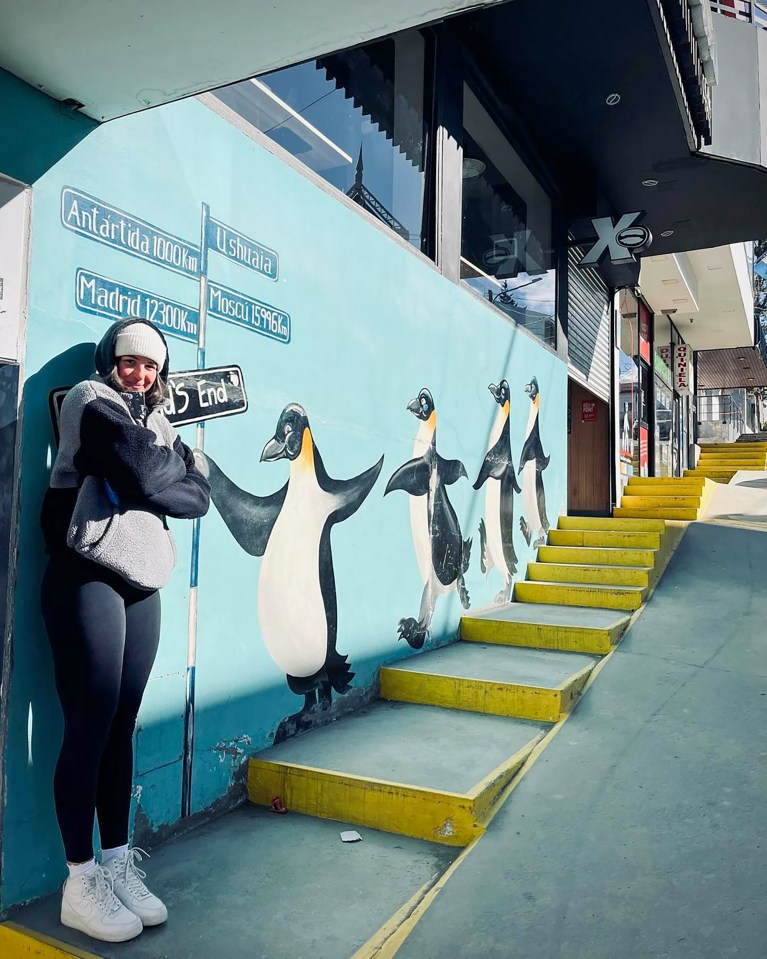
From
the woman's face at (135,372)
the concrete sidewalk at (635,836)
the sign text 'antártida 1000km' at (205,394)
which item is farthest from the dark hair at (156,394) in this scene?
the concrete sidewalk at (635,836)

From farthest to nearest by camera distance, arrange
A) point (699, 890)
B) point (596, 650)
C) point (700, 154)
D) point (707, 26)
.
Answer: point (700, 154)
point (707, 26)
point (596, 650)
point (699, 890)

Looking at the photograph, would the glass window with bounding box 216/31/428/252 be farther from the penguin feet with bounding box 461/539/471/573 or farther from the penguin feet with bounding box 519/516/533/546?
the penguin feet with bounding box 519/516/533/546

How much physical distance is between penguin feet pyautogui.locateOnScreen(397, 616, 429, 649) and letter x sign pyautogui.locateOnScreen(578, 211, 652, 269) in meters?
4.59

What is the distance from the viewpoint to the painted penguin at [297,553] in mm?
2883

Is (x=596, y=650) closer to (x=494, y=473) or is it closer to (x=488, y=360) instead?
(x=494, y=473)

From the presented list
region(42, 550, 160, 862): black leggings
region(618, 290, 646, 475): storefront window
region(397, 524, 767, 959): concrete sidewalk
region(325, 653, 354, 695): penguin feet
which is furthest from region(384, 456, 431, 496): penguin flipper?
region(618, 290, 646, 475): storefront window

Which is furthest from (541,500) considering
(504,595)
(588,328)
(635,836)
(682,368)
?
(682,368)

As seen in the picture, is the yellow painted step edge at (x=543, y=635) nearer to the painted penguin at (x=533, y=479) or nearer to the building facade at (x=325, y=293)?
the building facade at (x=325, y=293)

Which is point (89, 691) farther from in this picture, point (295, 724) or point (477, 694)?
Answer: point (477, 694)

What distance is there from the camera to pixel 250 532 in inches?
113

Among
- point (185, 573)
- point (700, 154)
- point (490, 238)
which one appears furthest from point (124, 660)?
point (700, 154)

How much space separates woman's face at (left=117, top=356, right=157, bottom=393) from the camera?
6.81ft

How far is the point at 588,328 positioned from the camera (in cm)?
813

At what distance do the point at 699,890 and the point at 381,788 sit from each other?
1.06 metres
